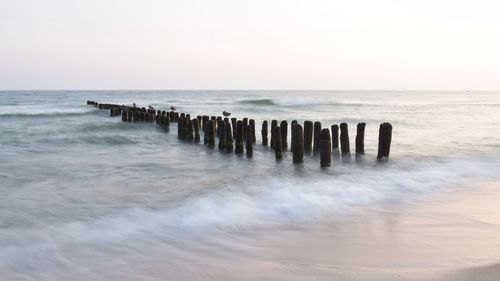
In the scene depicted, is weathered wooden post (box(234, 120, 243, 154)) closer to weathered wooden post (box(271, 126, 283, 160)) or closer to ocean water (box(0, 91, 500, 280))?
ocean water (box(0, 91, 500, 280))

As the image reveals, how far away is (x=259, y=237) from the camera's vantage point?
5930 millimetres

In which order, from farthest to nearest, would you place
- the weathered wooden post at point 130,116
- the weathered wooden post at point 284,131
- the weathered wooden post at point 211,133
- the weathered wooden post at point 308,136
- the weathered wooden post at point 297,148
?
the weathered wooden post at point 130,116 < the weathered wooden post at point 211,133 < the weathered wooden post at point 284,131 < the weathered wooden post at point 308,136 < the weathered wooden post at point 297,148

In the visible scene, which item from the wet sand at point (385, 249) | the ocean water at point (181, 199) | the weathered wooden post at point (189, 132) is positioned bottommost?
the ocean water at point (181, 199)

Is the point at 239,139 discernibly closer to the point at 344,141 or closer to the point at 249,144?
the point at 249,144

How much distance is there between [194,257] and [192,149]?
10.1m

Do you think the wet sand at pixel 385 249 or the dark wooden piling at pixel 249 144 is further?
the dark wooden piling at pixel 249 144

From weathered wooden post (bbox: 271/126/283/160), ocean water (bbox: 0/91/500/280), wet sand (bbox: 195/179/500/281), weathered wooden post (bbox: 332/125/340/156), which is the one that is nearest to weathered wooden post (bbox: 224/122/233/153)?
ocean water (bbox: 0/91/500/280)

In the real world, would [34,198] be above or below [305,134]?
below

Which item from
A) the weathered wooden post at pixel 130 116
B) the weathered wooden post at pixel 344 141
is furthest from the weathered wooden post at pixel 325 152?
the weathered wooden post at pixel 130 116

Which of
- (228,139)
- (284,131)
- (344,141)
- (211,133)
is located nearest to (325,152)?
(344,141)

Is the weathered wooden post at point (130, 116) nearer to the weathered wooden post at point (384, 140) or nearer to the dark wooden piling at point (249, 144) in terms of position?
the dark wooden piling at point (249, 144)

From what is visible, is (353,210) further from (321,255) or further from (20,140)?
(20,140)

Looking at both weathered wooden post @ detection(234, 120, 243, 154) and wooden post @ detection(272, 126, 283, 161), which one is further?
weathered wooden post @ detection(234, 120, 243, 154)

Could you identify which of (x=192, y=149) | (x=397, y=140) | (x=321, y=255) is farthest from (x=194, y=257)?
(x=397, y=140)
